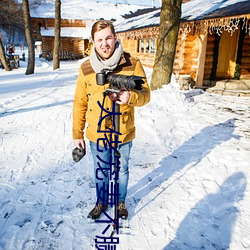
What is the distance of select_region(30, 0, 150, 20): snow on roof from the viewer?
32406mm

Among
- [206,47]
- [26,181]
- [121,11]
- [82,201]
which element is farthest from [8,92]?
[121,11]

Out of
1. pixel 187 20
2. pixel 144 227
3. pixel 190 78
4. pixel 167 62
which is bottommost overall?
pixel 144 227

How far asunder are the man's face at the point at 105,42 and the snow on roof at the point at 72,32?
2933cm

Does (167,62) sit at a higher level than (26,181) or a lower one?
higher

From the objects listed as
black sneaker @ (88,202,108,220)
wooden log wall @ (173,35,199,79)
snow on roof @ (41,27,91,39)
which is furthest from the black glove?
snow on roof @ (41,27,91,39)

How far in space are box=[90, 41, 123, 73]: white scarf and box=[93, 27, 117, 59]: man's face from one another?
A: 38 millimetres

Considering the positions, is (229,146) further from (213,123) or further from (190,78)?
(190,78)

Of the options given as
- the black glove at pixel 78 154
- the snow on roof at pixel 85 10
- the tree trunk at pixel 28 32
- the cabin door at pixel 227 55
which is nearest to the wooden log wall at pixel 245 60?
the cabin door at pixel 227 55

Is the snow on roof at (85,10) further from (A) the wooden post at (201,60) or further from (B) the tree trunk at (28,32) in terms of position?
(A) the wooden post at (201,60)

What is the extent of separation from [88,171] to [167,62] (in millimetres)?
5140

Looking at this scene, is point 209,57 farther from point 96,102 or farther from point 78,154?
point 78,154

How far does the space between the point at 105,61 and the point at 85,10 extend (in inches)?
1446

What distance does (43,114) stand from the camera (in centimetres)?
600

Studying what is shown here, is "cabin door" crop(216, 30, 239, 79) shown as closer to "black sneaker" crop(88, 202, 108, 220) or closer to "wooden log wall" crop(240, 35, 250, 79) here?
"wooden log wall" crop(240, 35, 250, 79)
